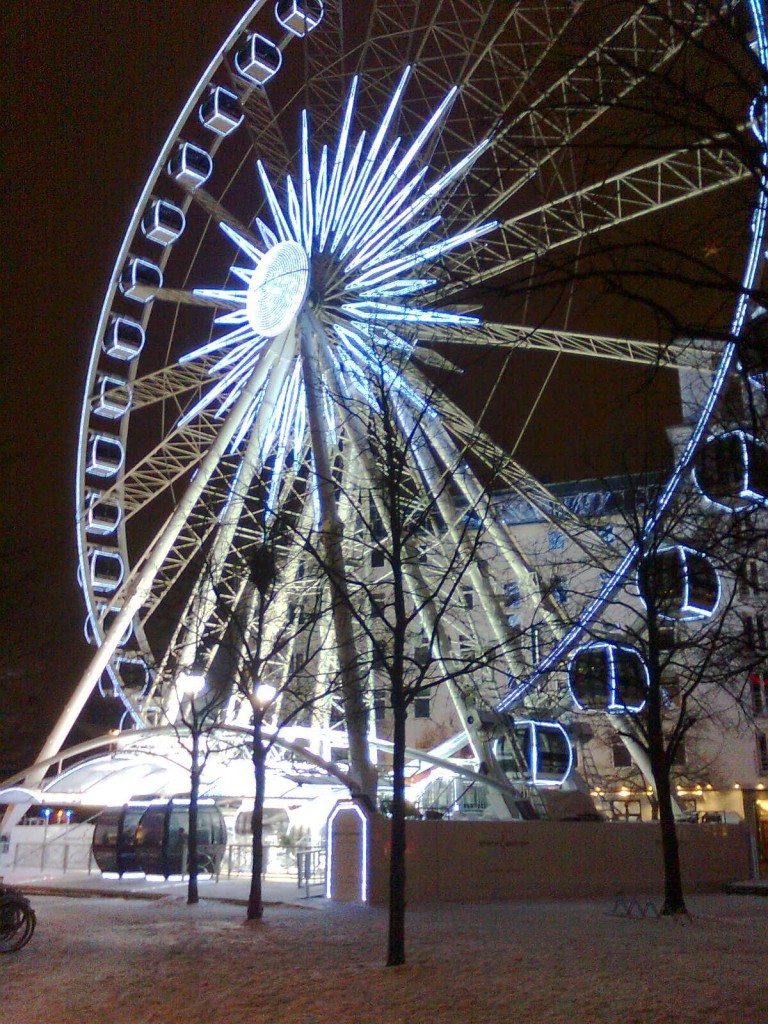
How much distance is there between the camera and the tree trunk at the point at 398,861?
11.8m

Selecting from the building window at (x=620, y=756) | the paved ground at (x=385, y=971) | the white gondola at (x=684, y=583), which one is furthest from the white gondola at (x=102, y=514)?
the building window at (x=620, y=756)

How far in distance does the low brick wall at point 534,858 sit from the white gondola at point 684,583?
539 cm

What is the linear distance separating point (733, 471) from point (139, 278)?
656 inches

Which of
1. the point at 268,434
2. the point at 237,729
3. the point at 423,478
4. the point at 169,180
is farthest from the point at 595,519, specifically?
the point at 169,180

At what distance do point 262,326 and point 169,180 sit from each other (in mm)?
6020

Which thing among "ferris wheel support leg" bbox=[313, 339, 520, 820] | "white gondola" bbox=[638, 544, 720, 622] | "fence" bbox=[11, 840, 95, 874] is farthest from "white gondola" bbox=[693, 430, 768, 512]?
"fence" bbox=[11, 840, 95, 874]

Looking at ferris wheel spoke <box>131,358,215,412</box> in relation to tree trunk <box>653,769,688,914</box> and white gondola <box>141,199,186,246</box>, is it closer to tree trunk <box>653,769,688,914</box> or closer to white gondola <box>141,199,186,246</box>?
white gondola <box>141,199,186,246</box>

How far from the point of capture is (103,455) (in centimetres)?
2966

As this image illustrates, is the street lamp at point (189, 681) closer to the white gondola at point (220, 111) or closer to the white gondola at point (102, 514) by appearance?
the white gondola at point (102, 514)

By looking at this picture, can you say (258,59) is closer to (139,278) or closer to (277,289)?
(139,278)

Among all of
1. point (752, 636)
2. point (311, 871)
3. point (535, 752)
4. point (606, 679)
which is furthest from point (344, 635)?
point (752, 636)

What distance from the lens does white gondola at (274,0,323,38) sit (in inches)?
1073

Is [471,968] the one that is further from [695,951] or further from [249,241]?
[249,241]

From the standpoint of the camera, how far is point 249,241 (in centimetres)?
2792
